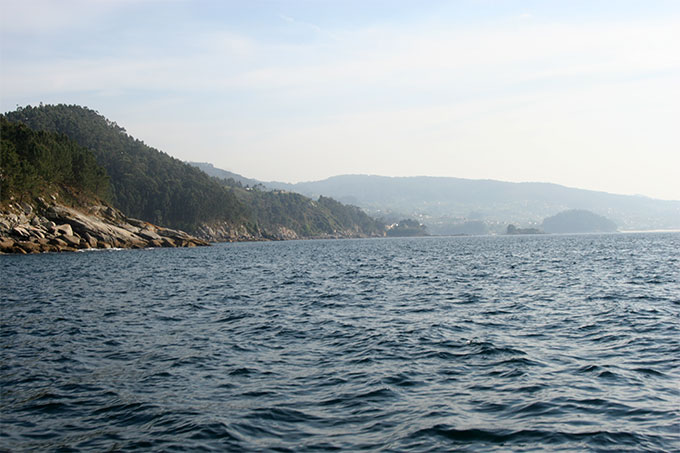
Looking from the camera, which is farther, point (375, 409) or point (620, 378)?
point (620, 378)

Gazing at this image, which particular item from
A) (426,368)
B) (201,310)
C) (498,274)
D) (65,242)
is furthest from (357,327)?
(65,242)

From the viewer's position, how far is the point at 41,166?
3765 inches

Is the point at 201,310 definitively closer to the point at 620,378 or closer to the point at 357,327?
the point at 357,327

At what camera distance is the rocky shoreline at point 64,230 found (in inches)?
3216

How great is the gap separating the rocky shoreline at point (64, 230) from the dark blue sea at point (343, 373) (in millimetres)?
59061

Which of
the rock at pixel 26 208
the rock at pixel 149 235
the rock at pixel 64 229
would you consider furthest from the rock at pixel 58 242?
the rock at pixel 149 235

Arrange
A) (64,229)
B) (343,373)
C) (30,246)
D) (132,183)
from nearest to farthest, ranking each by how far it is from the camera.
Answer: (343,373), (30,246), (64,229), (132,183)

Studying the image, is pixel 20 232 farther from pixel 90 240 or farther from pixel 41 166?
pixel 41 166

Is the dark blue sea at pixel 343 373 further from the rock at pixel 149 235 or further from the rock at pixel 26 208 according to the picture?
the rock at pixel 149 235

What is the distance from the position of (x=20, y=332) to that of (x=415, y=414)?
17.3 m

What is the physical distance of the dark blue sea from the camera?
35.6ft

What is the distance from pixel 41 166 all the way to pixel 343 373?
9763cm

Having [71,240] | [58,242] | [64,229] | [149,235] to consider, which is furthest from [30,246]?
[149,235]

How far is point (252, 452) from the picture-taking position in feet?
33.1
